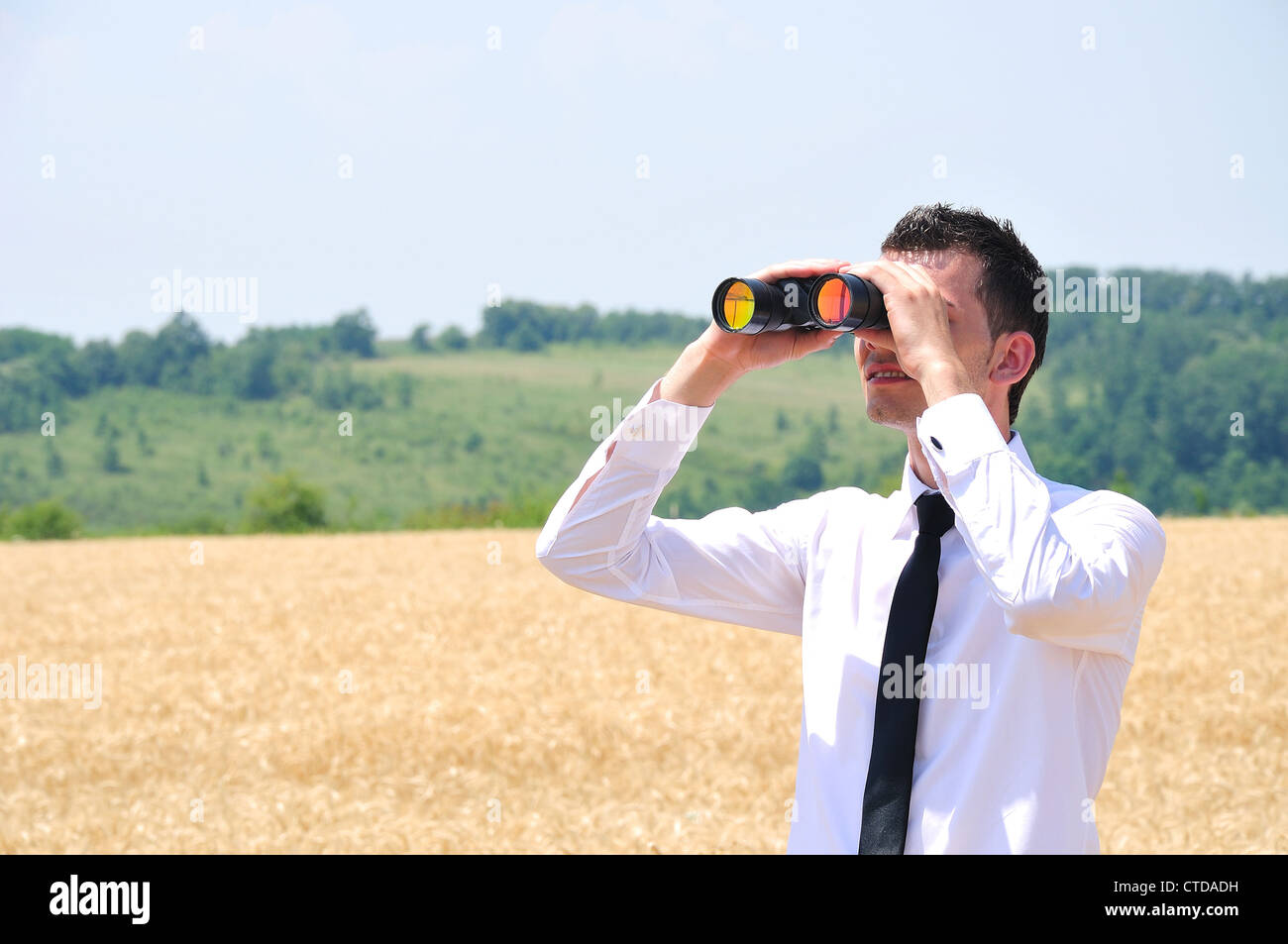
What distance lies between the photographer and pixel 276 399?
360ft

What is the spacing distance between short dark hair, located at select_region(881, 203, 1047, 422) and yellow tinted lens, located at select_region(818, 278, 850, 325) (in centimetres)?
29

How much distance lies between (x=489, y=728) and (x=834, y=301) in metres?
7.10

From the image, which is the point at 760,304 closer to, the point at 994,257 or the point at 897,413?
the point at 897,413

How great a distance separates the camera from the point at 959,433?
1939 mm

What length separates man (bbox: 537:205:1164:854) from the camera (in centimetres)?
193

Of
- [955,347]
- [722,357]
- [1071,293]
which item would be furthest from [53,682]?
[955,347]

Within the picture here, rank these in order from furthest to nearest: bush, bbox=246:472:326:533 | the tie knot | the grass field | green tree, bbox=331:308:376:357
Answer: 1. green tree, bbox=331:308:376:357
2. the grass field
3. bush, bbox=246:472:326:533
4. the tie knot

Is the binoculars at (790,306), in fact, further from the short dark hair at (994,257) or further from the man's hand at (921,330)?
the short dark hair at (994,257)

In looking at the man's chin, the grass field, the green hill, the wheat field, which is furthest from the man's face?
the grass field

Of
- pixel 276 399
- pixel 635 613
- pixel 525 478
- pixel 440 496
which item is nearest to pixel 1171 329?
pixel 525 478

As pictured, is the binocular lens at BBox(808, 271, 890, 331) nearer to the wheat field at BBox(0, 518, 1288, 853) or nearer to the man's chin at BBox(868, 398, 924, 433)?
the man's chin at BBox(868, 398, 924, 433)

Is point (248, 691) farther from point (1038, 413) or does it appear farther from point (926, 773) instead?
point (1038, 413)

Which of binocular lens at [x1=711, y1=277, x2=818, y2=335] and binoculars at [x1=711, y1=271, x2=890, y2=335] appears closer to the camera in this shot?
binoculars at [x1=711, y1=271, x2=890, y2=335]
